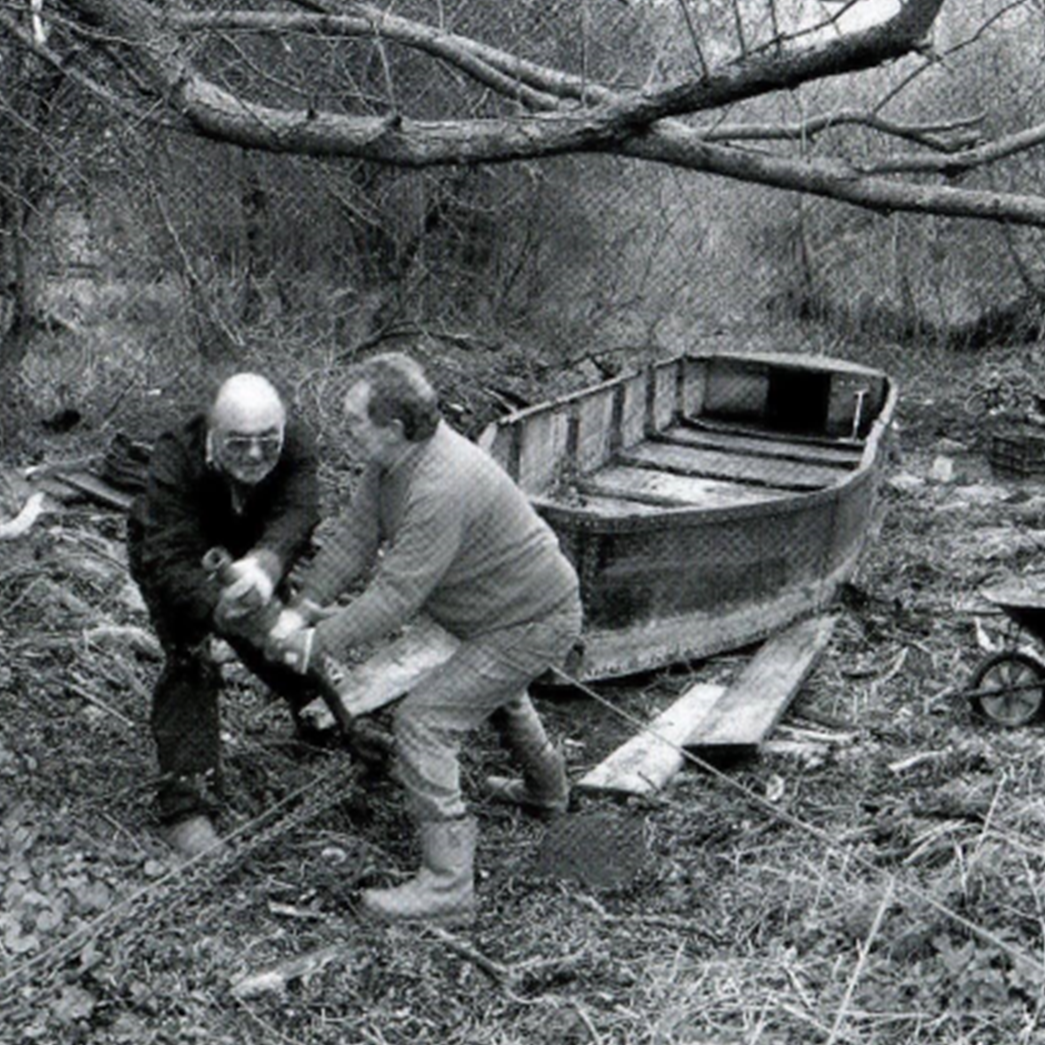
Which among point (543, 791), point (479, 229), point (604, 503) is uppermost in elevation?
point (479, 229)

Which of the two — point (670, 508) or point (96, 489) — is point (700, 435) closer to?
point (670, 508)

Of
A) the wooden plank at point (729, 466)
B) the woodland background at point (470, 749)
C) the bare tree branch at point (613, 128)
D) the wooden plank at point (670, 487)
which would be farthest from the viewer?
the wooden plank at point (729, 466)

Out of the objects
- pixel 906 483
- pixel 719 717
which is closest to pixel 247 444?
pixel 719 717

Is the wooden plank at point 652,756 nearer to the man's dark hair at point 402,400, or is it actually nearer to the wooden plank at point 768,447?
the man's dark hair at point 402,400

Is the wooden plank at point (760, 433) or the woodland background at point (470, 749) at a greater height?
the woodland background at point (470, 749)

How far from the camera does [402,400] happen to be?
209 inches

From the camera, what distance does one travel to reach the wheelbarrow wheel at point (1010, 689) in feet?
26.1

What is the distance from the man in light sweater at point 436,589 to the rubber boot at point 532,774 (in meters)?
0.40

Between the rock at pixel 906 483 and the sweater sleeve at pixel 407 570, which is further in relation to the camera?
the rock at pixel 906 483

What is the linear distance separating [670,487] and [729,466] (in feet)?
2.96

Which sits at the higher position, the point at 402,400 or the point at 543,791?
the point at 402,400

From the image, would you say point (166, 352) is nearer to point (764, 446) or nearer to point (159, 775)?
point (764, 446)

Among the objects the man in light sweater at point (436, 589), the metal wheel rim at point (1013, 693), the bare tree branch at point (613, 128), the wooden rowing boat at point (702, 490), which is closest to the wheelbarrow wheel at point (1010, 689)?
the metal wheel rim at point (1013, 693)

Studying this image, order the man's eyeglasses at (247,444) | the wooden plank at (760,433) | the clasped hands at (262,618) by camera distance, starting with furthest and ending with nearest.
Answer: the wooden plank at (760,433) < the man's eyeglasses at (247,444) < the clasped hands at (262,618)
